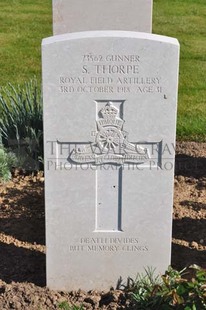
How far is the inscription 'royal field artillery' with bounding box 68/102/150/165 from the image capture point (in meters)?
3.66

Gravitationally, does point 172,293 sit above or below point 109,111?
below

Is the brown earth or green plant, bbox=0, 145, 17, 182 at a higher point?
green plant, bbox=0, 145, 17, 182

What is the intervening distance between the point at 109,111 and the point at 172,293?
1.06 meters

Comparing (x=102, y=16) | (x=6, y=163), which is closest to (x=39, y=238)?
(x=6, y=163)

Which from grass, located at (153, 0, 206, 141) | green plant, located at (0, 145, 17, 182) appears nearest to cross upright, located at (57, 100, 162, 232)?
green plant, located at (0, 145, 17, 182)

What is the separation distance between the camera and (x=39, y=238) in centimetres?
457

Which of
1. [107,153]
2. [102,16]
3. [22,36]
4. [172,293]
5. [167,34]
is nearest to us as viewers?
[172,293]

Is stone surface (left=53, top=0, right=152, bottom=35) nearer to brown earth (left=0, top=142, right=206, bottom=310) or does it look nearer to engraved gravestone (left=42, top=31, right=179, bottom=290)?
brown earth (left=0, top=142, right=206, bottom=310)

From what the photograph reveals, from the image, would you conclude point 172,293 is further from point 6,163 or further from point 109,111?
point 6,163

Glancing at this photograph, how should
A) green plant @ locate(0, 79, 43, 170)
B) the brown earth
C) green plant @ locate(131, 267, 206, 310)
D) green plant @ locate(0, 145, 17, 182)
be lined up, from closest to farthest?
1. green plant @ locate(131, 267, 206, 310)
2. the brown earth
3. green plant @ locate(0, 145, 17, 182)
4. green plant @ locate(0, 79, 43, 170)

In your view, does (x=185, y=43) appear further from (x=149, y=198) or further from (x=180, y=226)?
(x=149, y=198)

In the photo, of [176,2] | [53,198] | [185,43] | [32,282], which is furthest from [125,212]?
[176,2]

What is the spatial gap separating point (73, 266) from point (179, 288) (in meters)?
0.77

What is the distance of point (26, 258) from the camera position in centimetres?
431
